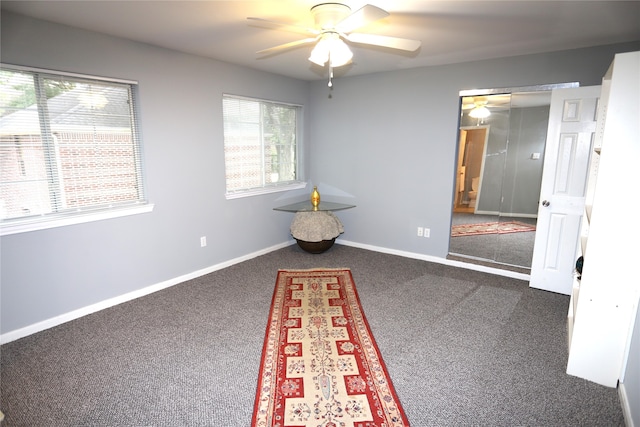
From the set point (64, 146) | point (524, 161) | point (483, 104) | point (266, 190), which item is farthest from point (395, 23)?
point (524, 161)

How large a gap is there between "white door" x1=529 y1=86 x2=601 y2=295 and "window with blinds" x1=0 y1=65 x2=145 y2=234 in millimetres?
3905

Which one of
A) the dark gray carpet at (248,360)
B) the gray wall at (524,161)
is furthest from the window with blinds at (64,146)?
the gray wall at (524,161)

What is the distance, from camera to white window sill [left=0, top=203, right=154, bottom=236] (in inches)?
97.5

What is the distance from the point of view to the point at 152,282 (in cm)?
338

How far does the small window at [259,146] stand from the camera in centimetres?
408

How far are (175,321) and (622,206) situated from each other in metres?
3.20

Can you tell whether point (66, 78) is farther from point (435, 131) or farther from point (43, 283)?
point (435, 131)

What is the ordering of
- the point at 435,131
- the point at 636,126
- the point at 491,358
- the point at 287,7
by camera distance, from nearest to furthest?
the point at 636,126 → the point at 287,7 → the point at 491,358 → the point at 435,131

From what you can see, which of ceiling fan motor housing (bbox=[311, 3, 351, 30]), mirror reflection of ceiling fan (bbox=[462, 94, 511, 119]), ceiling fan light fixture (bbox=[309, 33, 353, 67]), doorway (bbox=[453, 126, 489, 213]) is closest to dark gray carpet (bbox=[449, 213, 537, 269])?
doorway (bbox=[453, 126, 489, 213])

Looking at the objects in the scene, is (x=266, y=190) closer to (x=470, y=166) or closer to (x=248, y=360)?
(x=248, y=360)

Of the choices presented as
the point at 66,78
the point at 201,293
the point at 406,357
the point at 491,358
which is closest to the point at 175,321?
the point at 201,293

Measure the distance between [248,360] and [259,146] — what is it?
283cm

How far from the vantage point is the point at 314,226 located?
4.39 meters

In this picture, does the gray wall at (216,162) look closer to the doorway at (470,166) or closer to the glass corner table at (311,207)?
the glass corner table at (311,207)
